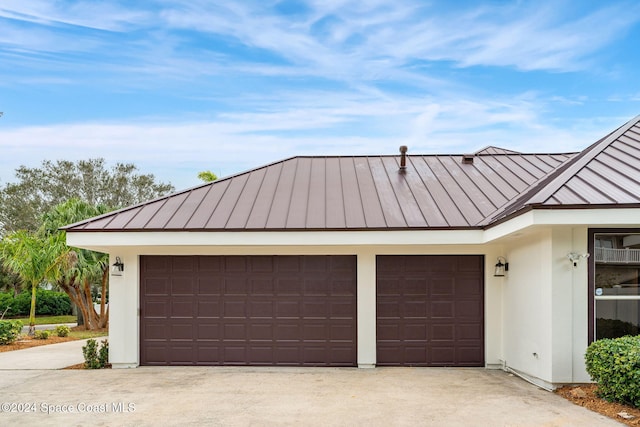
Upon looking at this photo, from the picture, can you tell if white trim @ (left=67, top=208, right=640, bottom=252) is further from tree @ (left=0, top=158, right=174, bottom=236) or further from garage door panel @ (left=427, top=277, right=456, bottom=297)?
tree @ (left=0, top=158, right=174, bottom=236)

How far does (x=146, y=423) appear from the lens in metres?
6.70

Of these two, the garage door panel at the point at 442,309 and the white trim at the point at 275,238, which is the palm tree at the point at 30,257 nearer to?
the white trim at the point at 275,238

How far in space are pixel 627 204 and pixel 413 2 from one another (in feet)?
30.7

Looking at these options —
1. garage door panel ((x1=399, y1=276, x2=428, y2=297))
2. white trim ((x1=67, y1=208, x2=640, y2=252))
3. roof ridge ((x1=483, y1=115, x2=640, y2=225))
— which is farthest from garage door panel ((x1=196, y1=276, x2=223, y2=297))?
roof ridge ((x1=483, y1=115, x2=640, y2=225))

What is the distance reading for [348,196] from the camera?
39.1 feet

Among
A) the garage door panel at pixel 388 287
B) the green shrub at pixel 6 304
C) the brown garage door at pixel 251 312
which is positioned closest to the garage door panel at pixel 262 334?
the brown garage door at pixel 251 312

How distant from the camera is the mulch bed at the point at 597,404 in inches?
261

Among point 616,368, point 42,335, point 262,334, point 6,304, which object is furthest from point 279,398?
point 6,304

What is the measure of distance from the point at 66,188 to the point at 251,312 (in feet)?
101

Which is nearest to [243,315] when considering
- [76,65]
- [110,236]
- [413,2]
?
[110,236]

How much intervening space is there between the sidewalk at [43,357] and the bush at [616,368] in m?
9.76

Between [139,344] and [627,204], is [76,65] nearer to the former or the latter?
[139,344]

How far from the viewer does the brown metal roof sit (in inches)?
411

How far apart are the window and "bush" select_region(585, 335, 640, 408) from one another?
36.9 inches
